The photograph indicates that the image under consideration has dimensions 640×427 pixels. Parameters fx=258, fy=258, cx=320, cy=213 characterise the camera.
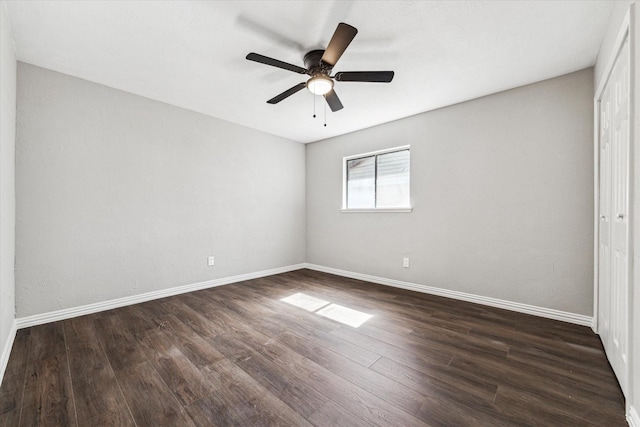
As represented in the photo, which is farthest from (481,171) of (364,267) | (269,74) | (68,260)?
(68,260)

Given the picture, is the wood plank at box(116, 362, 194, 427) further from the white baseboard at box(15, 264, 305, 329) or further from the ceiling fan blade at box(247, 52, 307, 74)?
the ceiling fan blade at box(247, 52, 307, 74)

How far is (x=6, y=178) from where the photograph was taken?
75.6 inches

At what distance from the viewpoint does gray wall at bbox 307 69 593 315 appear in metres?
2.42

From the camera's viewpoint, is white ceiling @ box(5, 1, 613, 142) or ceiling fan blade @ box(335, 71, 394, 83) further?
ceiling fan blade @ box(335, 71, 394, 83)

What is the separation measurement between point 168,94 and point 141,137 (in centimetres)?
59

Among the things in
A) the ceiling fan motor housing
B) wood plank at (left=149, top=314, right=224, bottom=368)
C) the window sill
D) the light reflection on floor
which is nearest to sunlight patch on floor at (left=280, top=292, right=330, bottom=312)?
the light reflection on floor

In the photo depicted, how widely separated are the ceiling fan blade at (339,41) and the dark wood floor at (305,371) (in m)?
2.18

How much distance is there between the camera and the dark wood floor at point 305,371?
132 centimetres

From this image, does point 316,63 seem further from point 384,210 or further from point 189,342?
point 189,342

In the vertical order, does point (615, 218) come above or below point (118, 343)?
above

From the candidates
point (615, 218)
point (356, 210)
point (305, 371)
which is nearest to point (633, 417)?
point (615, 218)

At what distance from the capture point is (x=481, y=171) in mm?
2947

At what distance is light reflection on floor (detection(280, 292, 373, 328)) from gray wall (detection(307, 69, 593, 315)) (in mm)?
1199

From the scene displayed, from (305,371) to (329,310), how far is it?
1083 millimetres
